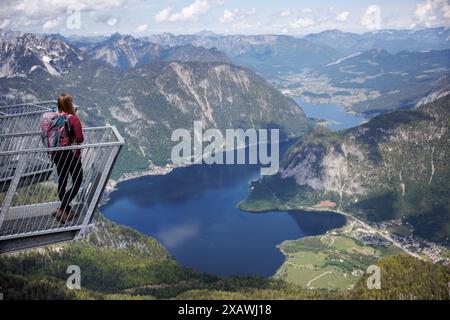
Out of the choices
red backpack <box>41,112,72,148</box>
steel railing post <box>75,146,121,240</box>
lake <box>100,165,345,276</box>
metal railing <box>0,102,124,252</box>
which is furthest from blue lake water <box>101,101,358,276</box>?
red backpack <box>41,112,72,148</box>

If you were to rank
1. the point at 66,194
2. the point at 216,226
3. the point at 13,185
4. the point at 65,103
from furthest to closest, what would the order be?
the point at 216,226
the point at 66,194
the point at 65,103
the point at 13,185

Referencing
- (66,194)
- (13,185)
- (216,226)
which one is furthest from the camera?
(216,226)

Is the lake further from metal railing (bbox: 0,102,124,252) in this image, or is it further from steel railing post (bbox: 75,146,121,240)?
steel railing post (bbox: 75,146,121,240)

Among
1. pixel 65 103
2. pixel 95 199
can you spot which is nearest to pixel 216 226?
pixel 95 199

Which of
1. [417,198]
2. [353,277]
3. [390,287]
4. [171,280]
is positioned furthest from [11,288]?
[417,198]

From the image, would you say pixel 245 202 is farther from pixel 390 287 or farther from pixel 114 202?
pixel 390 287

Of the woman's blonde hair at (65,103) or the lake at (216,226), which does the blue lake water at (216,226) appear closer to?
the lake at (216,226)

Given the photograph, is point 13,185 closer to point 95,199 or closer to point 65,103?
point 95,199
